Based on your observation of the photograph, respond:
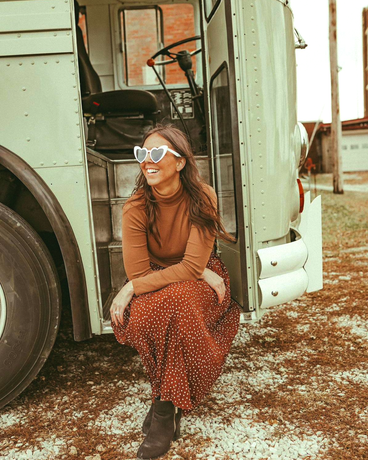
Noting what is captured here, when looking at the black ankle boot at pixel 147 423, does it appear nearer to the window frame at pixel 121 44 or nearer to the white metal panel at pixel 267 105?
the white metal panel at pixel 267 105

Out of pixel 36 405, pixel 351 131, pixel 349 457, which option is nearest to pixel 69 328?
pixel 36 405

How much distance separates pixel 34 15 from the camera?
2.12 m

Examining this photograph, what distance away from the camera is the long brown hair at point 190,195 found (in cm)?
211

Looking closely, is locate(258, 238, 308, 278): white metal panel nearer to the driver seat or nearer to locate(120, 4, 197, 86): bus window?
the driver seat

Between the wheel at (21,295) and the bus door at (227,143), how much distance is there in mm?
944

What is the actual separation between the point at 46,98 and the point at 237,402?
1.79 metres

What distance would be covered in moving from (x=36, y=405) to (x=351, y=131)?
15.3 metres

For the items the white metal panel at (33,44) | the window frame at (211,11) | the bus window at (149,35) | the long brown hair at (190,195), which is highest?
the bus window at (149,35)

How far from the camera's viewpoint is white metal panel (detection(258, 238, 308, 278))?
2.30 m

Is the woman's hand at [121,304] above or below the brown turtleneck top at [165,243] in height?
below

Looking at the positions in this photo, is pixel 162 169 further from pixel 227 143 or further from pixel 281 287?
pixel 281 287

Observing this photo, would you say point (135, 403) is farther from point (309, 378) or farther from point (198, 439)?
point (309, 378)

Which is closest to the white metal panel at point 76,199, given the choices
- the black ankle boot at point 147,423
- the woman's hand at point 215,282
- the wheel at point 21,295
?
the wheel at point 21,295

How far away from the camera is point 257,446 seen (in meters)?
1.99
